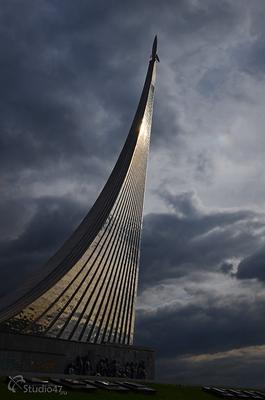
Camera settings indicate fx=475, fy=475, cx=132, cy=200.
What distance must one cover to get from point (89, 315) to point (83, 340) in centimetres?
201

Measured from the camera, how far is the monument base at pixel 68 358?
68.8 feet

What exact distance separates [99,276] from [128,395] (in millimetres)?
15630

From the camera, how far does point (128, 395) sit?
14.6 m

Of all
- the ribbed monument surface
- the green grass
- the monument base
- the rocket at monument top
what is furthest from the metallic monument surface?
the green grass

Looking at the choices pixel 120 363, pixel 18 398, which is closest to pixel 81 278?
pixel 120 363

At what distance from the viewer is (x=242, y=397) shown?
61.5ft

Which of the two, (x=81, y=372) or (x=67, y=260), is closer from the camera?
(x=81, y=372)

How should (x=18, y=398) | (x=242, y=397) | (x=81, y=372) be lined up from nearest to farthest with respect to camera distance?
(x=18, y=398)
(x=242, y=397)
(x=81, y=372)

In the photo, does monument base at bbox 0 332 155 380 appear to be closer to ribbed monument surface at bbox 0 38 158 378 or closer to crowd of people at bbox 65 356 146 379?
crowd of people at bbox 65 356 146 379

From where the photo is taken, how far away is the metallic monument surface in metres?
24.2

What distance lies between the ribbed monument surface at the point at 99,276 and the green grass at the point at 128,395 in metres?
7.75

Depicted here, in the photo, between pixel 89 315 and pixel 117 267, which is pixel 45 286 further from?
pixel 117 267

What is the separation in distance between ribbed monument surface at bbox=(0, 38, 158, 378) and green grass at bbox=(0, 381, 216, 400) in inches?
305

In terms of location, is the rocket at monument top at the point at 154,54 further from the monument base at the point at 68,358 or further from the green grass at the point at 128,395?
the green grass at the point at 128,395
